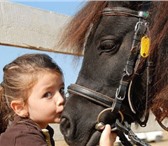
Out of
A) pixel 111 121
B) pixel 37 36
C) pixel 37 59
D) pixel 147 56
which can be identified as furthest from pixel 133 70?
pixel 37 36

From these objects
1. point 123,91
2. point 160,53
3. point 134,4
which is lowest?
point 123,91

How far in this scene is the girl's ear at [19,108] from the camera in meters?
1.25

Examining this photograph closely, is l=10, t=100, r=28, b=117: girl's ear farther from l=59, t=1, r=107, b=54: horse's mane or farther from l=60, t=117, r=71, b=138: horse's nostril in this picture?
l=59, t=1, r=107, b=54: horse's mane

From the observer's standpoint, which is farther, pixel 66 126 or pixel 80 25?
pixel 80 25

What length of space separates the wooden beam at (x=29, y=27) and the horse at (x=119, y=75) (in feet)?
1.40

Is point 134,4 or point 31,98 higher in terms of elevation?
point 134,4

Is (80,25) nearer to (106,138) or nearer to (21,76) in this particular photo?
(21,76)

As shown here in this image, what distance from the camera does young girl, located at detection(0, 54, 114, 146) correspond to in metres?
1.18

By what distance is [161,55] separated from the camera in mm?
1292

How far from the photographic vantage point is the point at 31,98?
1.25 m

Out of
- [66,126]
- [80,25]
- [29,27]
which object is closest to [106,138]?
[66,126]

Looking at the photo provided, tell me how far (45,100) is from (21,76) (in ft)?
0.41

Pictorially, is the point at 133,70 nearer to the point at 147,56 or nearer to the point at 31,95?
the point at 147,56

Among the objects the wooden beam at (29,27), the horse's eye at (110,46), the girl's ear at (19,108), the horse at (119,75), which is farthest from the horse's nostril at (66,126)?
the wooden beam at (29,27)
